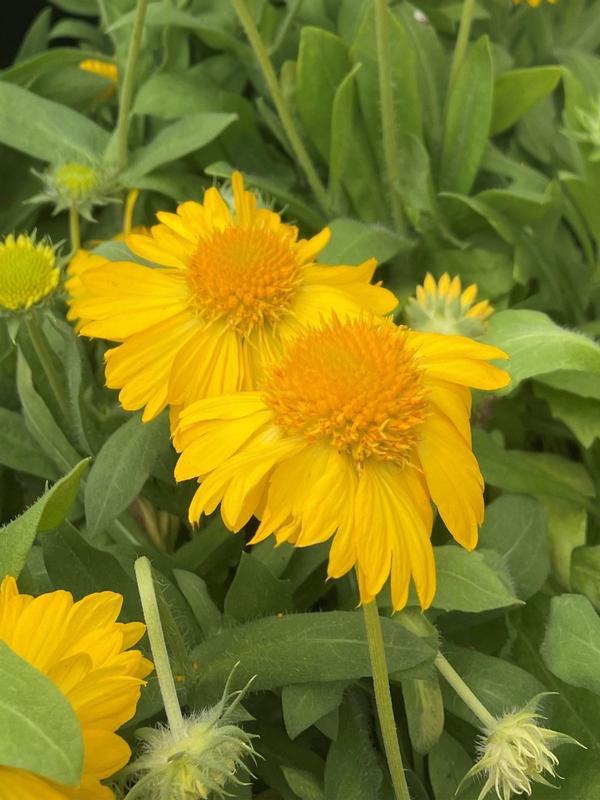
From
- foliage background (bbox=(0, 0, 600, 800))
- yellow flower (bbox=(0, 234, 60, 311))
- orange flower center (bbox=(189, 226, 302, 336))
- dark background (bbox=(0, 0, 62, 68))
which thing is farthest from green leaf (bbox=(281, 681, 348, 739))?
dark background (bbox=(0, 0, 62, 68))

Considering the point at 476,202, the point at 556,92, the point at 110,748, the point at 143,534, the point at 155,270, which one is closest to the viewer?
the point at 110,748

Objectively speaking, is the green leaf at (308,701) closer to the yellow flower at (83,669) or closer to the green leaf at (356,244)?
the yellow flower at (83,669)

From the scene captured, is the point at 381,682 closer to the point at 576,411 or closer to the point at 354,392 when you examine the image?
the point at 354,392

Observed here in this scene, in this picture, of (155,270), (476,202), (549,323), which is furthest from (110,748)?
(476,202)

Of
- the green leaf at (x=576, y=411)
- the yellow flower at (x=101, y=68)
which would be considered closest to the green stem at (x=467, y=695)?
the green leaf at (x=576, y=411)

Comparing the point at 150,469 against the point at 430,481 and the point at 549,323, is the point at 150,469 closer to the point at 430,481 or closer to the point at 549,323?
the point at 430,481

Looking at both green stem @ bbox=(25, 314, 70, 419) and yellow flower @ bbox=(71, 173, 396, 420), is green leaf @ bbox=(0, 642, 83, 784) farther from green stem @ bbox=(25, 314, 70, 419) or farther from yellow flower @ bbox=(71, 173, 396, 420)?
green stem @ bbox=(25, 314, 70, 419)

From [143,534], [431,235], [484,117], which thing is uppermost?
[484,117]

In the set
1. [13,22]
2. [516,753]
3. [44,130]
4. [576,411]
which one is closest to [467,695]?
[516,753]
